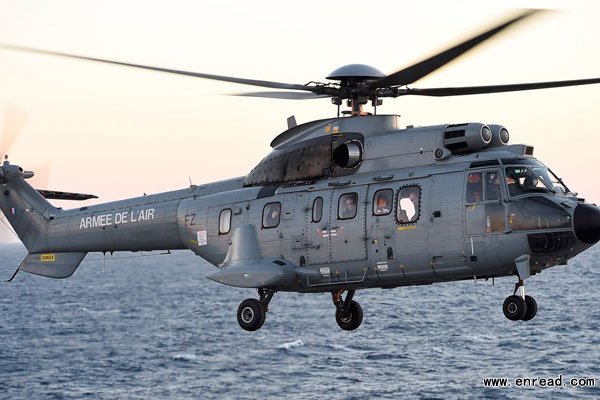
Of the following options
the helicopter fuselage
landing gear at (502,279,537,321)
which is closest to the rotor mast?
the helicopter fuselage

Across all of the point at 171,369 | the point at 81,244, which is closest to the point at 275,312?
the point at 171,369

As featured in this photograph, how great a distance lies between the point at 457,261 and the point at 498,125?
3695 mm

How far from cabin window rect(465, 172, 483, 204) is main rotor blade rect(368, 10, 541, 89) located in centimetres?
267

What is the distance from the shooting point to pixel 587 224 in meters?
19.3

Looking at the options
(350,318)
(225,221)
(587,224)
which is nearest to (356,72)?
(225,221)

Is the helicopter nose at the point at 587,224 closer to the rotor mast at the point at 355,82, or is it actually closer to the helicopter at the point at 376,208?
the helicopter at the point at 376,208

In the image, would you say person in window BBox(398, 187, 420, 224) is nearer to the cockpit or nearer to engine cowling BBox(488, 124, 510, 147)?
the cockpit

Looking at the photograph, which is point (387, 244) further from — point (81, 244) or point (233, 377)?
point (233, 377)

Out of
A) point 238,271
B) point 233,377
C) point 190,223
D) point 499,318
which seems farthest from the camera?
point 499,318

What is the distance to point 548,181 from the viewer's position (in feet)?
66.2

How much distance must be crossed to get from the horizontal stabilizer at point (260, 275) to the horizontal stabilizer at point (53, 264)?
8416 millimetres

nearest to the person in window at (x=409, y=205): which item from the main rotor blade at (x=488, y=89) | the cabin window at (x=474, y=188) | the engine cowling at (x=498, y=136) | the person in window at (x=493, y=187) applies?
the cabin window at (x=474, y=188)

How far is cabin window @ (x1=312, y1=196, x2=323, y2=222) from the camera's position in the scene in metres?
22.5

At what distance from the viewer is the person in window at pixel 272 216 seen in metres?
23.4
